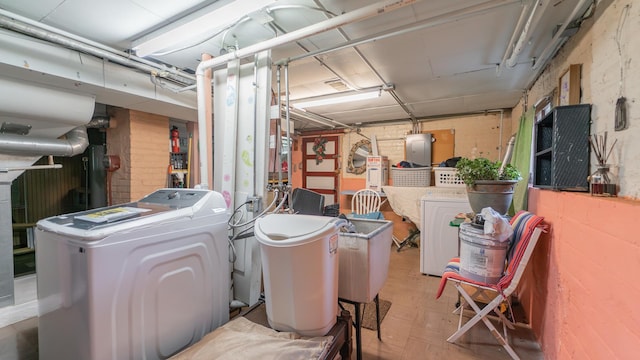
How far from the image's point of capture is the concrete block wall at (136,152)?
3.47m

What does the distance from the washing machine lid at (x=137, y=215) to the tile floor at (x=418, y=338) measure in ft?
4.81

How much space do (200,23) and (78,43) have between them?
122cm

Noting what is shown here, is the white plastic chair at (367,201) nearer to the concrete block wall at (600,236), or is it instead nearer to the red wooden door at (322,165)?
the red wooden door at (322,165)

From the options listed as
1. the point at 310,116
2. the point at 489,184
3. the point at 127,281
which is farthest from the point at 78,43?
the point at 489,184

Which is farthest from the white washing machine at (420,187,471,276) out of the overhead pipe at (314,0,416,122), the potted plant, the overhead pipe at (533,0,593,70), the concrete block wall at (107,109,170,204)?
the concrete block wall at (107,109,170,204)

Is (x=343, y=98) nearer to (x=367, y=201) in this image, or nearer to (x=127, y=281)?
(x=367, y=201)

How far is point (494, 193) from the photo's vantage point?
221 cm

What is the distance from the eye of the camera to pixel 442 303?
2.66 meters

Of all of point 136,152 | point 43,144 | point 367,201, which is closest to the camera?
point 43,144

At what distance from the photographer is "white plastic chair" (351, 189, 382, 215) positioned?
4.97m

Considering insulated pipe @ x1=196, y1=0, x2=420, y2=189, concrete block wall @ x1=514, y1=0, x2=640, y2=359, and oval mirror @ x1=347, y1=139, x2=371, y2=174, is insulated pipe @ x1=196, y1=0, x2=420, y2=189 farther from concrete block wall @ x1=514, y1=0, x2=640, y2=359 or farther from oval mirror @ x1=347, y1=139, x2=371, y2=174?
oval mirror @ x1=347, y1=139, x2=371, y2=174

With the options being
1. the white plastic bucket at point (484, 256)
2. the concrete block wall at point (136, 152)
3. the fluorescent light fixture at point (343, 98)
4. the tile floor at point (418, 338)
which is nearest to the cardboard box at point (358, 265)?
the tile floor at point (418, 338)

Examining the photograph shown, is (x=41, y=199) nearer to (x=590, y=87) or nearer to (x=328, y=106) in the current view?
(x=328, y=106)

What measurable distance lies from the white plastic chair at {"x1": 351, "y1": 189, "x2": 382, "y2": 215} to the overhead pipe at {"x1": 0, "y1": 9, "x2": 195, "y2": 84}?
344 cm
